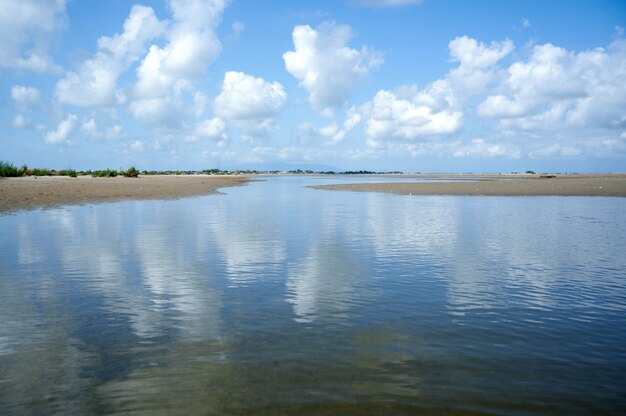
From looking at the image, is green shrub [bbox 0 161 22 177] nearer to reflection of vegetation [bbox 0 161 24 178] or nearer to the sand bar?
reflection of vegetation [bbox 0 161 24 178]

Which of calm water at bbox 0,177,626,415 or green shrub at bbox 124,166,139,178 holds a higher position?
green shrub at bbox 124,166,139,178

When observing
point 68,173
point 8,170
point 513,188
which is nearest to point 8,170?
point 8,170

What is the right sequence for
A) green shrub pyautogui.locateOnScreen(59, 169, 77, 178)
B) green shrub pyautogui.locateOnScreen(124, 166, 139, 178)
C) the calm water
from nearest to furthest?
1. the calm water
2. green shrub pyautogui.locateOnScreen(59, 169, 77, 178)
3. green shrub pyautogui.locateOnScreen(124, 166, 139, 178)

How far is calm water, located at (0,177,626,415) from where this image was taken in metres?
6.57

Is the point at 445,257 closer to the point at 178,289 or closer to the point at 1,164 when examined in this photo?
the point at 178,289

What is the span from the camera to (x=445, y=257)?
1673 centimetres

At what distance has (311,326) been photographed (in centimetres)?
932

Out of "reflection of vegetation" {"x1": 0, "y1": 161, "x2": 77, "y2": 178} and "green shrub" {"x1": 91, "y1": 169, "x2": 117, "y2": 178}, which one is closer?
"reflection of vegetation" {"x1": 0, "y1": 161, "x2": 77, "y2": 178}

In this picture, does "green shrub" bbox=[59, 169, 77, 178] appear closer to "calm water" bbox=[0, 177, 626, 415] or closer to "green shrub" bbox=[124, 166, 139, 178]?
"green shrub" bbox=[124, 166, 139, 178]

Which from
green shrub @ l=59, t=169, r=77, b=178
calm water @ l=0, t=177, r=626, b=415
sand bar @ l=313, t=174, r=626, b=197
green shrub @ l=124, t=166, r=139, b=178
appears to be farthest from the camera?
green shrub @ l=124, t=166, r=139, b=178

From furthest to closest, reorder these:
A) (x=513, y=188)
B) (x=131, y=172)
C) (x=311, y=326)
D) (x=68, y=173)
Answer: (x=131, y=172), (x=68, y=173), (x=513, y=188), (x=311, y=326)

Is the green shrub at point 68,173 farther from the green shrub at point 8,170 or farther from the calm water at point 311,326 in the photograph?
the calm water at point 311,326

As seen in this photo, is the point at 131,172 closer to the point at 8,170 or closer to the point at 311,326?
the point at 8,170

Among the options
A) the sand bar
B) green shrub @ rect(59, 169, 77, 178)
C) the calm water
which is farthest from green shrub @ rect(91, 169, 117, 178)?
the calm water
